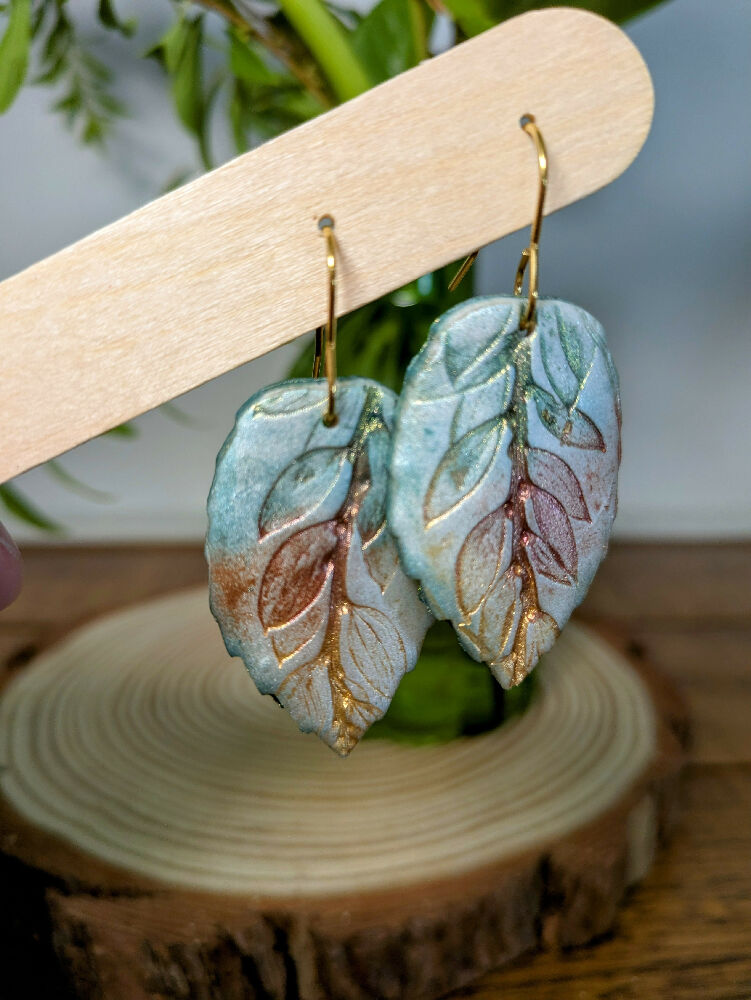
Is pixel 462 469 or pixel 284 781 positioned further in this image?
pixel 284 781

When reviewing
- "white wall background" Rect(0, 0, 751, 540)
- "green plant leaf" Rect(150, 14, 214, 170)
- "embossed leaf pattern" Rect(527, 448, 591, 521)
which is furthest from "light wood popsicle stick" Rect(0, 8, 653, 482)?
"white wall background" Rect(0, 0, 751, 540)

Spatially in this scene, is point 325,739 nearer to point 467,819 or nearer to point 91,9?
point 467,819

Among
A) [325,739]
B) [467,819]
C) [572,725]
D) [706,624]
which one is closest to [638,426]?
[706,624]

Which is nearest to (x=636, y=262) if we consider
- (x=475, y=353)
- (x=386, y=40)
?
(x=386, y=40)

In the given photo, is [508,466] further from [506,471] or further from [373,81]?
[373,81]

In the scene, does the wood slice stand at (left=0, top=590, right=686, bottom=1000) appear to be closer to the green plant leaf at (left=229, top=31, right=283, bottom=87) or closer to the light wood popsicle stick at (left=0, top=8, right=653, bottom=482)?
the light wood popsicle stick at (left=0, top=8, right=653, bottom=482)

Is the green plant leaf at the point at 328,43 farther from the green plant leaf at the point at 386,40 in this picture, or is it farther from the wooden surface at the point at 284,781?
the wooden surface at the point at 284,781
